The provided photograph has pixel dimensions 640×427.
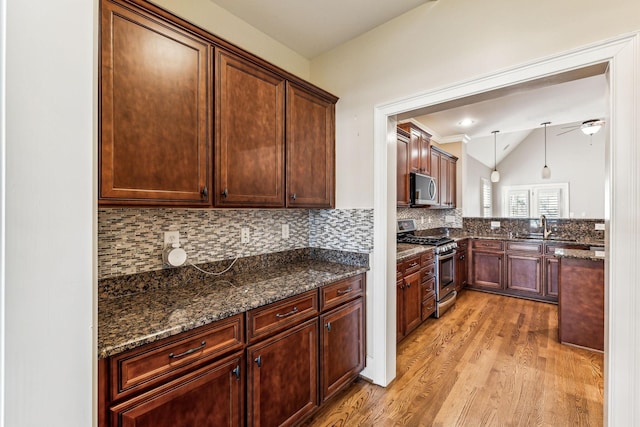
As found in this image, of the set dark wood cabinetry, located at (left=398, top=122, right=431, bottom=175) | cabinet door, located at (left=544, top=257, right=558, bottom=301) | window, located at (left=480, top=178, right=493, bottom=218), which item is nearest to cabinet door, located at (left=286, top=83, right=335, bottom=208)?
dark wood cabinetry, located at (left=398, top=122, right=431, bottom=175)

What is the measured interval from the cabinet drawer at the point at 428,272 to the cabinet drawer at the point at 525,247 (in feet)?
6.13

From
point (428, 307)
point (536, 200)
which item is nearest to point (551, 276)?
point (428, 307)

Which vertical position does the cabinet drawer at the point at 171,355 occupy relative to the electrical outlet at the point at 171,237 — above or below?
below

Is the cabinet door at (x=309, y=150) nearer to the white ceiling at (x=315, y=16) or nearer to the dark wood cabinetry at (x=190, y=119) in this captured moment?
the dark wood cabinetry at (x=190, y=119)

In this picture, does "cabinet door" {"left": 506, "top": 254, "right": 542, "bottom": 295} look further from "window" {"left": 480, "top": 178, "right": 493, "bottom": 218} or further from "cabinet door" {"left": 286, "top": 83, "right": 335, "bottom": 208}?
"cabinet door" {"left": 286, "top": 83, "right": 335, "bottom": 208}

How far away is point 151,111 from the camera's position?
134cm

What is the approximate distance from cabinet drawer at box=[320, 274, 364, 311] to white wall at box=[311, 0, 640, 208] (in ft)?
1.98

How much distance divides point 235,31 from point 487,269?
4789 mm

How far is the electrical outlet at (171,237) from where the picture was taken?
5.58ft

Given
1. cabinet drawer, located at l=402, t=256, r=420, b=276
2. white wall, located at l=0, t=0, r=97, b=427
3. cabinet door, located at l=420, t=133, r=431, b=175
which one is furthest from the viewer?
cabinet door, located at l=420, t=133, r=431, b=175

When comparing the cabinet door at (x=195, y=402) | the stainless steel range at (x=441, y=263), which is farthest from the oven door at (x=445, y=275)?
the cabinet door at (x=195, y=402)

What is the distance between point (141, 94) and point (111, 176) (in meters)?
0.40

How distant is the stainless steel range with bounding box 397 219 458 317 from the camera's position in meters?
3.59

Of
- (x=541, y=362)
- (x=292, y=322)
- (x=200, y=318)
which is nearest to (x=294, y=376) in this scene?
(x=292, y=322)
